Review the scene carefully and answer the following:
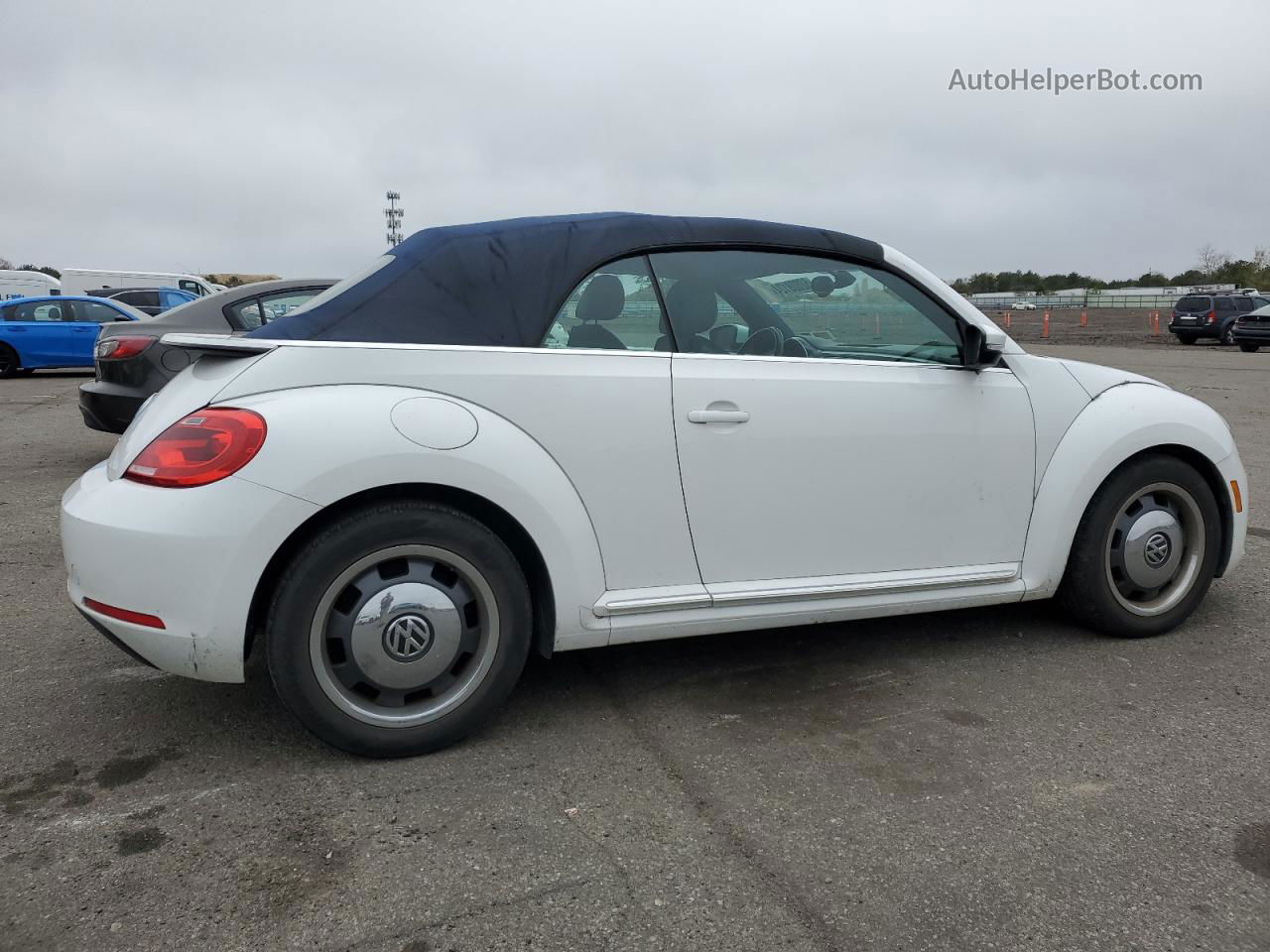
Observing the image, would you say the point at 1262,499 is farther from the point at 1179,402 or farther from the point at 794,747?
the point at 794,747

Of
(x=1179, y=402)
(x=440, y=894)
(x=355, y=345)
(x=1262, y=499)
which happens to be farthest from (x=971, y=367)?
(x=1262, y=499)

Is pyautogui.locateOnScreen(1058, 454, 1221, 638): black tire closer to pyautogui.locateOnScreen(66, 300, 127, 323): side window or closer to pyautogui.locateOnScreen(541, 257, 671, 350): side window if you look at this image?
pyautogui.locateOnScreen(541, 257, 671, 350): side window

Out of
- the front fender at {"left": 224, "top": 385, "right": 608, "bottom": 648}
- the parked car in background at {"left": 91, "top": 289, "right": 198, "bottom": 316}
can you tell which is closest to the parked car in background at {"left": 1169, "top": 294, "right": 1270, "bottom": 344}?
the parked car in background at {"left": 91, "top": 289, "right": 198, "bottom": 316}

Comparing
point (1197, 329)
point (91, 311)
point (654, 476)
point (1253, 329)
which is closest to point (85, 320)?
point (91, 311)

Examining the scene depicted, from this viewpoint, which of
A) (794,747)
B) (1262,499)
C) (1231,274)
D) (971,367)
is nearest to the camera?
(794,747)

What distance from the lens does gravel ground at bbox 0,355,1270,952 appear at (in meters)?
2.09

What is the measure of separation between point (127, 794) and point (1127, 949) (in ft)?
7.93

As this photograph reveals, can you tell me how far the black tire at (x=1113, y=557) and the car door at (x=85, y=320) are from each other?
57.9 feet

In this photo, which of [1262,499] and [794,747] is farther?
[1262,499]

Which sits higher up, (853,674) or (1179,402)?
(1179,402)

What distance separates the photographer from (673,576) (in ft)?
9.88

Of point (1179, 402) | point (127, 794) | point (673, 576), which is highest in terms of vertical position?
point (1179, 402)

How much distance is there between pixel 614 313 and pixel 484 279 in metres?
0.41

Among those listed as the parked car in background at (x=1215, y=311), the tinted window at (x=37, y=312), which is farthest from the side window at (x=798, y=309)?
the parked car in background at (x=1215, y=311)
